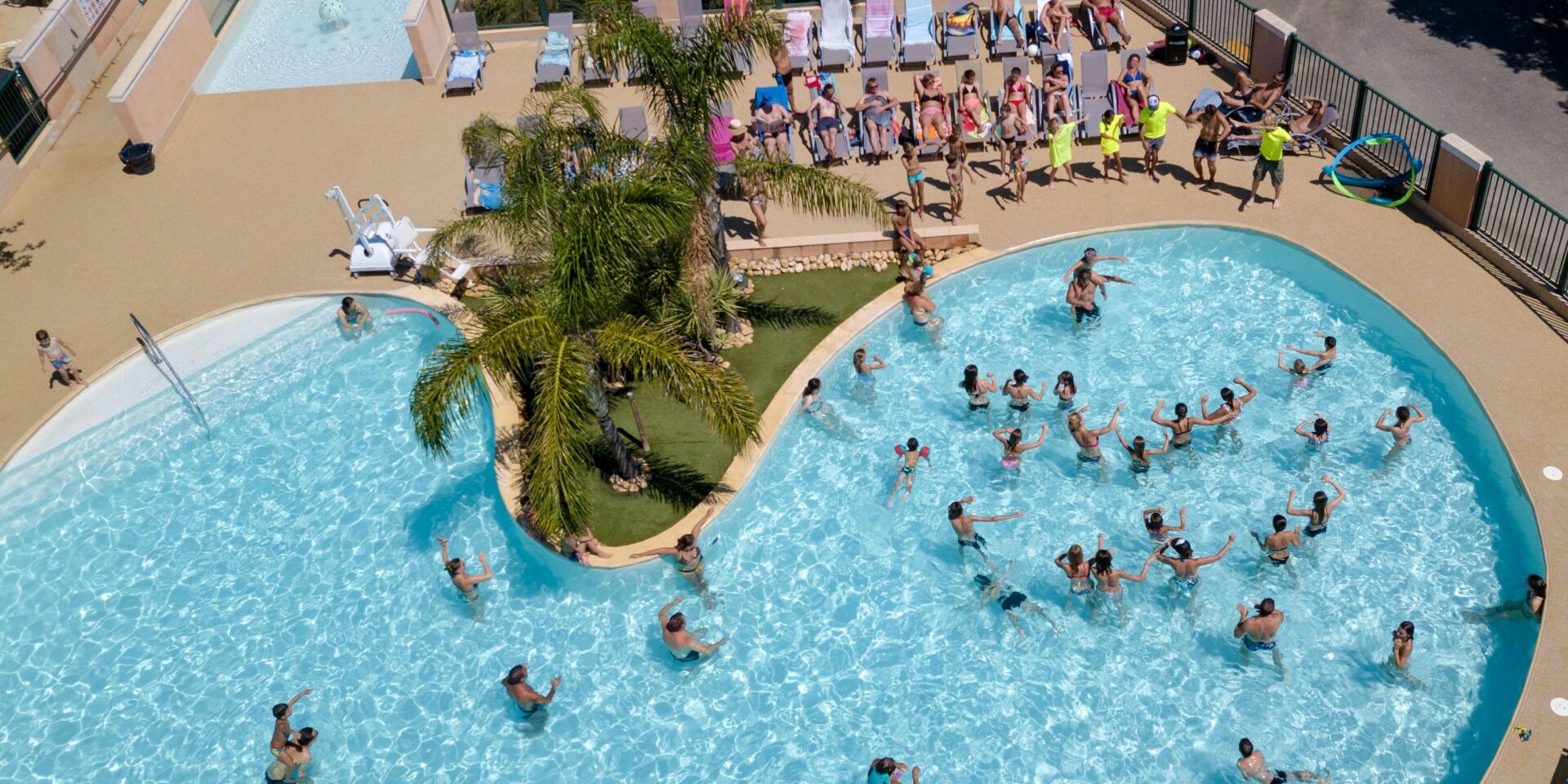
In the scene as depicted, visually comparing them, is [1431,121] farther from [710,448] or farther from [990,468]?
[710,448]

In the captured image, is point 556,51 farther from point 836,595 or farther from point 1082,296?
point 836,595

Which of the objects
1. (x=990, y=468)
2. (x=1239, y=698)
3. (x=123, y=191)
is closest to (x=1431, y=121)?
(x=990, y=468)

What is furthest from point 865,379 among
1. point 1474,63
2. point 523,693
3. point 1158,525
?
point 1474,63

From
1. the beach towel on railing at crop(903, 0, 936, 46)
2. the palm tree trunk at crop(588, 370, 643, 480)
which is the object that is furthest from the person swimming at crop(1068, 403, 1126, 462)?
the beach towel on railing at crop(903, 0, 936, 46)

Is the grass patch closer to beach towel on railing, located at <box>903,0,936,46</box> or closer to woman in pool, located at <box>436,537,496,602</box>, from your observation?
woman in pool, located at <box>436,537,496,602</box>

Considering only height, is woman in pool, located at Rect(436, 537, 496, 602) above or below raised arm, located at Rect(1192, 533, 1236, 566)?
above

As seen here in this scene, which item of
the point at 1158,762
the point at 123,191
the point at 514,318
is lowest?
the point at 1158,762
